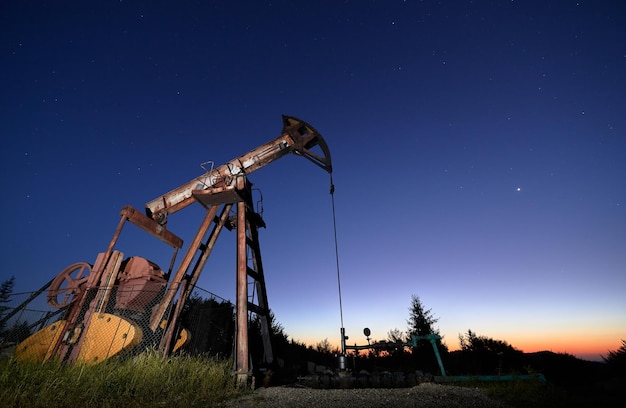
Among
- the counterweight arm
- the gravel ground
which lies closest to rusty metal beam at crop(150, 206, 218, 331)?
the counterweight arm

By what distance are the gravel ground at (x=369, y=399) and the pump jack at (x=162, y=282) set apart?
4.05 ft

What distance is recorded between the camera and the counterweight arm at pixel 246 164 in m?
8.84

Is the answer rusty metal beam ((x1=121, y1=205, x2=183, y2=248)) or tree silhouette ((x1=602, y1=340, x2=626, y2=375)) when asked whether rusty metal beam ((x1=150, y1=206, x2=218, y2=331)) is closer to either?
rusty metal beam ((x1=121, y1=205, x2=183, y2=248))

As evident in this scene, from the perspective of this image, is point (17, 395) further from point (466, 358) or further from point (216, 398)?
point (466, 358)

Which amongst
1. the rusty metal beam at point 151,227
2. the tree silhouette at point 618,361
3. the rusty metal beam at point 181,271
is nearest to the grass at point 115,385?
the rusty metal beam at point 181,271

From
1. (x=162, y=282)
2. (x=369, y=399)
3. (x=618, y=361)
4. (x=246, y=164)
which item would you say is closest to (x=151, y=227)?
(x=162, y=282)

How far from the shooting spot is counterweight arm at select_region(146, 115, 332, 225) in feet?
29.0

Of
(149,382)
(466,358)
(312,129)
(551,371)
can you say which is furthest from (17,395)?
(466,358)

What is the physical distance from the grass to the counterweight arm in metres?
4.86

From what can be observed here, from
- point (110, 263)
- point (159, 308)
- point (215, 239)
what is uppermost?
point (215, 239)

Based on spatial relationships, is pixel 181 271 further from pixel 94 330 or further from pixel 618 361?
pixel 618 361

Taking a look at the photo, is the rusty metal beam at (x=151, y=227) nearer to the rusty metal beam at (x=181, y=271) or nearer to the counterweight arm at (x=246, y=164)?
the counterweight arm at (x=246, y=164)

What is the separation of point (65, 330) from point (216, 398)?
14.9 feet

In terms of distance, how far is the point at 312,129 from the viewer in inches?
361
